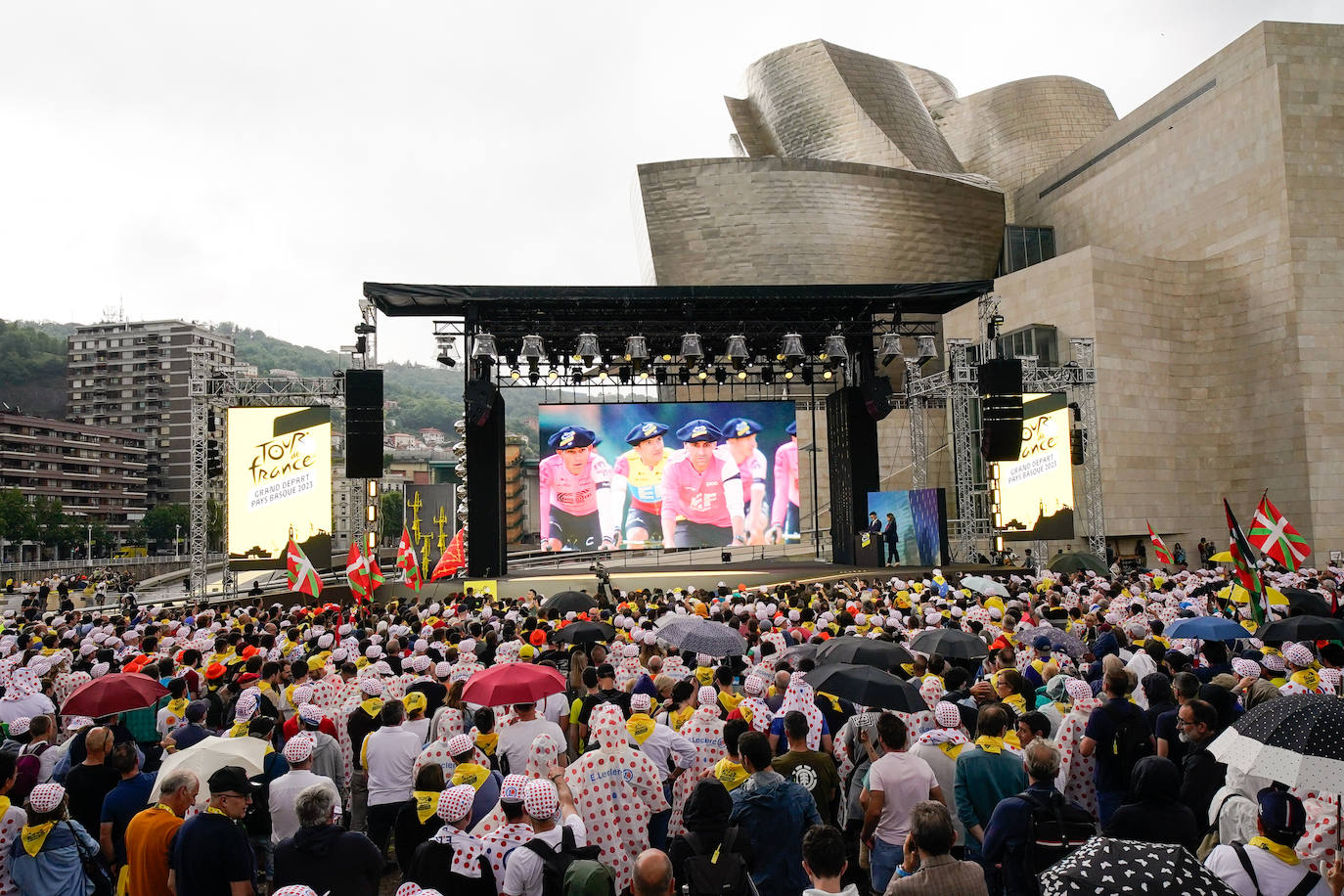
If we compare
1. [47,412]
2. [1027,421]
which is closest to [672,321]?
[1027,421]

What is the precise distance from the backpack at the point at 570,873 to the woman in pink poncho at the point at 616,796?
92 centimetres

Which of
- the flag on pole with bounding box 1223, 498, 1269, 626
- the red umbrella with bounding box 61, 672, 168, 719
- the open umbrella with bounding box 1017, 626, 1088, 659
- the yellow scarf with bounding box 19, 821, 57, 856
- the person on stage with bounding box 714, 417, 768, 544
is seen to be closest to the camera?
the yellow scarf with bounding box 19, 821, 57, 856

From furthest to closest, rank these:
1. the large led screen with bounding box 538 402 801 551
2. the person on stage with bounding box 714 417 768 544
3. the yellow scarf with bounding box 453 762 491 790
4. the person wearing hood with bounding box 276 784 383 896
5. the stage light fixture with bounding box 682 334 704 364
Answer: the person on stage with bounding box 714 417 768 544 → the large led screen with bounding box 538 402 801 551 → the stage light fixture with bounding box 682 334 704 364 → the yellow scarf with bounding box 453 762 491 790 → the person wearing hood with bounding box 276 784 383 896

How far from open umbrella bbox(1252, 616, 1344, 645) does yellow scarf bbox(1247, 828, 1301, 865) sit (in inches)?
255

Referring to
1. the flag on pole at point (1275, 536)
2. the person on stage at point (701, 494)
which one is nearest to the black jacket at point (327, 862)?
the flag on pole at point (1275, 536)

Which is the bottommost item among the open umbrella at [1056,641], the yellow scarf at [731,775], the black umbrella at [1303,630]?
the yellow scarf at [731,775]

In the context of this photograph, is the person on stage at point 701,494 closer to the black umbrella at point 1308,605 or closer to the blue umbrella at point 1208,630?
the black umbrella at point 1308,605

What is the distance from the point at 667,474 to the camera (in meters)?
29.2

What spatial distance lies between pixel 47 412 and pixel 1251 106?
125078 millimetres

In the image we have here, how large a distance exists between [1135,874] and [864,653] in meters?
5.29

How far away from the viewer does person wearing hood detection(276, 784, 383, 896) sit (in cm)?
438

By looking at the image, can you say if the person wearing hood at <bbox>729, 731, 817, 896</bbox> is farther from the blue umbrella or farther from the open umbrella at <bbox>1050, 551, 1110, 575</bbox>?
the open umbrella at <bbox>1050, 551, 1110, 575</bbox>

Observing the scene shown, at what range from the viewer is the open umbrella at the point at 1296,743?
12.7 ft

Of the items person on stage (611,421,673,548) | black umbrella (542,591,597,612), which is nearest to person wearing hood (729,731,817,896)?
black umbrella (542,591,597,612)
